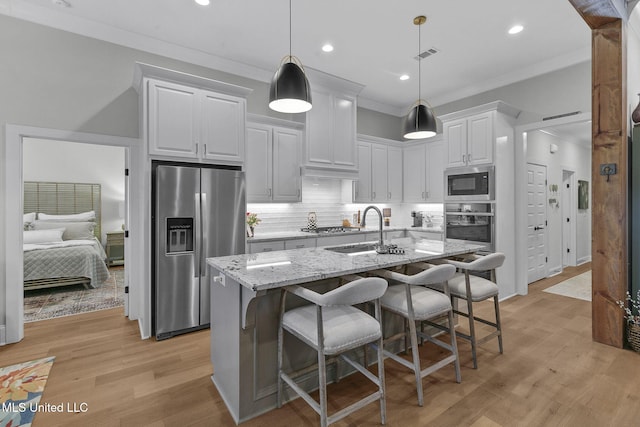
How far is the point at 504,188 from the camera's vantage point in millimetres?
4355

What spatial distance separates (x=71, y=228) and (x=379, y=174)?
19.3 ft

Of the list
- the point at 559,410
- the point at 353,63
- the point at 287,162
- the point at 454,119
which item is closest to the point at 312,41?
the point at 353,63

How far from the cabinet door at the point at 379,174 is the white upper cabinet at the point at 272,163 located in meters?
1.54

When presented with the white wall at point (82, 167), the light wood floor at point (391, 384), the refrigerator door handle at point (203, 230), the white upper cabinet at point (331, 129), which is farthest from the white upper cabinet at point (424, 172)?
the white wall at point (82, 167)

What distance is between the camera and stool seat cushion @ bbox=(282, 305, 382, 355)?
1.69 meters

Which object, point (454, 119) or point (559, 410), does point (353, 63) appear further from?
point (559, 410)

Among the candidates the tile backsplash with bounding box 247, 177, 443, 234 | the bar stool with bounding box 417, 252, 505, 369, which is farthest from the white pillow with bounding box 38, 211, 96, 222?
the bar stool with bounding box 417, 252, 505, 369

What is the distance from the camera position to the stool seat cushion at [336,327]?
5.55 ft

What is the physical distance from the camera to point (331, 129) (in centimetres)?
473

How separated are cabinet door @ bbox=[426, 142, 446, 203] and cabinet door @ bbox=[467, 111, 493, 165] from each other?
2.05 feet

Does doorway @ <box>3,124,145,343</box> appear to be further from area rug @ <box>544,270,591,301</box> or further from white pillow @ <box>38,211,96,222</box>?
area rug @ <box>544,270,591,301</box>

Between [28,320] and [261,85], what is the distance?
4.02 metres

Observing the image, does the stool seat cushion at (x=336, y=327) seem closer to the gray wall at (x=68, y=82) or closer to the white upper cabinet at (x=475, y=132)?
the gray wall at (x=68, y=82)

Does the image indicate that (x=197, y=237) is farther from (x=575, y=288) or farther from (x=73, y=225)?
(x=575, y=288)
